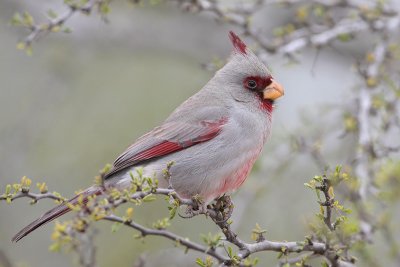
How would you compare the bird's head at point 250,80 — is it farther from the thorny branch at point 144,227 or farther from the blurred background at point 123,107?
the thorny branch at point 144,227

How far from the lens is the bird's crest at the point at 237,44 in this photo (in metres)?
4.19

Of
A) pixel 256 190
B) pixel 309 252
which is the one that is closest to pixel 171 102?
pixel 256 190

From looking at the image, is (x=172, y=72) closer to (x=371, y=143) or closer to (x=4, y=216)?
(x=4, y=216)

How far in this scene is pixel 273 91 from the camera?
4.22m

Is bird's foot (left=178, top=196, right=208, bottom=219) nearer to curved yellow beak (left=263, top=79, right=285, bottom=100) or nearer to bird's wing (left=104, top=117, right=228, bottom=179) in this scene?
bird's wing (left=104, top=117, right=228, bottom=179)

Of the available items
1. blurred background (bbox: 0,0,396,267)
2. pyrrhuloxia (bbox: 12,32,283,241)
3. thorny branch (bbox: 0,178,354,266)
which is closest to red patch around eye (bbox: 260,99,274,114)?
pyrrhuloxia (bbox: 12,32,283,241)

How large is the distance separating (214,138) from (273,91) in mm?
502

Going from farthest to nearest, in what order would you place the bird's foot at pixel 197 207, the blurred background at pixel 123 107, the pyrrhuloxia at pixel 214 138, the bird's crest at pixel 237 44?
1. the blurred background at pixel 123 107
2. the bird's crest at pixel 237 44
3. the pyrrhuloxia at pixel 214 138
4. the bird's foot at pixel 197 207

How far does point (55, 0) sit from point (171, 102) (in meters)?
1.88

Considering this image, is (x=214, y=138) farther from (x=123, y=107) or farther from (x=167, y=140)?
(x=123, y=107)

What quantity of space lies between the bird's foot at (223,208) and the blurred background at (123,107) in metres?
1.18

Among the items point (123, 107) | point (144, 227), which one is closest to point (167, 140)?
point (144, 227)

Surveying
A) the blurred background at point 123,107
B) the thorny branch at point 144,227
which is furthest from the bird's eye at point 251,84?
the thorny branch at point 144,227

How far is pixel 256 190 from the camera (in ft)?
16.3
